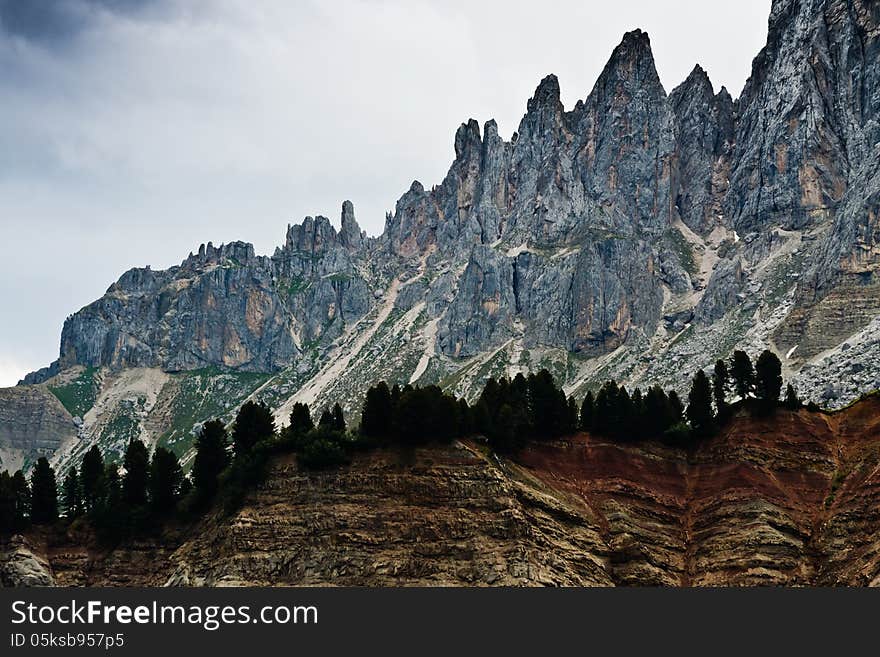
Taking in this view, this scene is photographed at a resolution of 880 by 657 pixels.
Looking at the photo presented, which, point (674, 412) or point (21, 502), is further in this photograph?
point (674, 412)

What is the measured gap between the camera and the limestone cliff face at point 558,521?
85.9m

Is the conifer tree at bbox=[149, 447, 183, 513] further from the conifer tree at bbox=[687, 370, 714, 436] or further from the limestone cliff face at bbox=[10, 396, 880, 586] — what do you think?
the conifer tree at bbox=[687, 370, 714, 436]

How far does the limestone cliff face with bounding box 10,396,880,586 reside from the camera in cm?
8588

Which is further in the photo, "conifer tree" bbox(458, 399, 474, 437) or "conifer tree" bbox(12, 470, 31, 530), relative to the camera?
"conifer tree" bbox(12, 470, 31, 530)

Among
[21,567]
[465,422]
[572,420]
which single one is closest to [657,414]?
[572,420]

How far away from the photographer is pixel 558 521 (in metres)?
90.7

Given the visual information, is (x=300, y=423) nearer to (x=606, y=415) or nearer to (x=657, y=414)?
(x=606, y=415)

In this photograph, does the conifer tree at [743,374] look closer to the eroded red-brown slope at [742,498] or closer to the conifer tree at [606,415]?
the eroded red-brown slope at [742,498]

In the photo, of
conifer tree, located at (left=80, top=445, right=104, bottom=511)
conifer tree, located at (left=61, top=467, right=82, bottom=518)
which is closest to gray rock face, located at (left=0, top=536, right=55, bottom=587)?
conifer tree, located at (left=80, top=445, right=104, bottom=511)

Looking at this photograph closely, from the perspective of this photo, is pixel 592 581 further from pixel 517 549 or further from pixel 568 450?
pixel 568 450

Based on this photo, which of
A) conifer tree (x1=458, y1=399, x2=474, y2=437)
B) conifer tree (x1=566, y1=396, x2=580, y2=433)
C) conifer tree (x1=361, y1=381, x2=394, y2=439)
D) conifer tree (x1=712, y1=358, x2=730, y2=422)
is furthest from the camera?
conifer tree (x1=566, y1=396, x2=580, y2=433)

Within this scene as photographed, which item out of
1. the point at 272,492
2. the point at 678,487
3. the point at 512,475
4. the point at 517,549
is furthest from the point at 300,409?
Result: the point at 678,487

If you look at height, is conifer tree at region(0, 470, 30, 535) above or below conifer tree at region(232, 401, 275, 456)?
below

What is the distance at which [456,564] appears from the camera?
Answer: 281 feet
